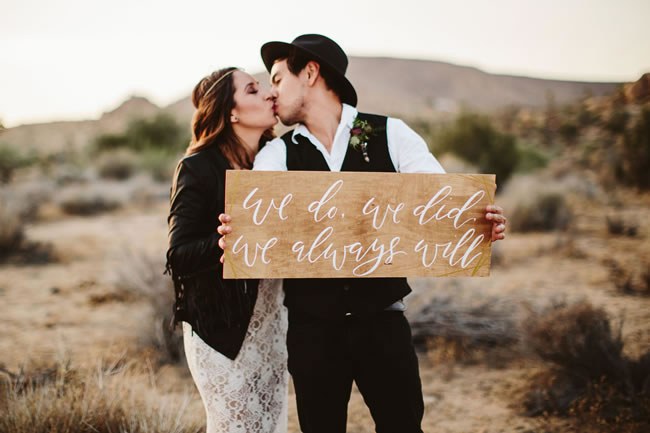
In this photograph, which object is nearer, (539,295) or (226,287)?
(226,287)

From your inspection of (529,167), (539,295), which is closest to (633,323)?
(539,295)

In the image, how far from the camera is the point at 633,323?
522cm

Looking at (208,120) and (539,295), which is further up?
(208,120)

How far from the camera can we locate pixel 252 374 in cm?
233

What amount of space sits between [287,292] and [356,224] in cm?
47

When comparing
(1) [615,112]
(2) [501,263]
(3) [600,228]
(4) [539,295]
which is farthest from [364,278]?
(1) [615,112]

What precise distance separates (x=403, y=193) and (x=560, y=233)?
7946 millimetres

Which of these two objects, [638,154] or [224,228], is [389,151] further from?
[638,154]

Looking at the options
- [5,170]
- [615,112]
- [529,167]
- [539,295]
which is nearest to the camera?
[539,295]

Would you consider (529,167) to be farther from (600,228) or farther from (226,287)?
(226,287)

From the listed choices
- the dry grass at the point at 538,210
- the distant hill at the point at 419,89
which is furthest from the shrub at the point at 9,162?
the distant hill at the point at 419,89

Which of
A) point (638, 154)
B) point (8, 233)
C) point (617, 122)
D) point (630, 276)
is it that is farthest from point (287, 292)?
point (617, 122)

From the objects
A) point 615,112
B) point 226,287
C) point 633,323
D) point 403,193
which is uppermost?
point 615,112

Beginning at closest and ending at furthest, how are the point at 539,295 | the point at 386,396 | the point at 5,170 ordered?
the point at 386,396 → the point at 539,295 → the point at 5,170
